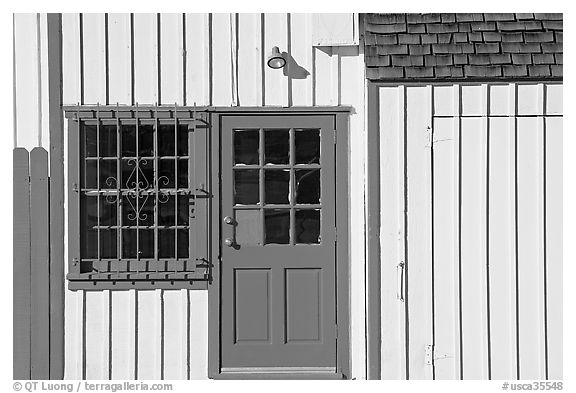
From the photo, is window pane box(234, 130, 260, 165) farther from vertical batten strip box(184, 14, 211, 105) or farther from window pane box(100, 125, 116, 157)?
window pane box(100, 125, 116, 157)

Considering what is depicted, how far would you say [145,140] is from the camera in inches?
174

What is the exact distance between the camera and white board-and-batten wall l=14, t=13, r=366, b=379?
4375mm

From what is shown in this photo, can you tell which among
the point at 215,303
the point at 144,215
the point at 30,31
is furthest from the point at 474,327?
the point at 30,31

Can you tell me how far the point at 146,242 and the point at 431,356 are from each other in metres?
2.34

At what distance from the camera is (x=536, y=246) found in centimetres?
435

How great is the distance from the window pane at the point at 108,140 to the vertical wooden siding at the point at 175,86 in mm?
209

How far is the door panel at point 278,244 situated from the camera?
4.42 metres

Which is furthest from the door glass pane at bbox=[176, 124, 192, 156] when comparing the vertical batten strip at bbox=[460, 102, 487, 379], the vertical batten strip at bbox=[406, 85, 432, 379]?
the vertical batten strip at bbox=[460, 102, 487, 379]

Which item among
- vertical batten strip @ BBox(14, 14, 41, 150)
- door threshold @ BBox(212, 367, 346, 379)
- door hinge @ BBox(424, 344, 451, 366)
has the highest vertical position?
vertical batten strip @ BBox(14, 14, 41, 150)

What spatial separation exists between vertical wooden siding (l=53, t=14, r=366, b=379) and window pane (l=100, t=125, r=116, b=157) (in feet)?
0.69

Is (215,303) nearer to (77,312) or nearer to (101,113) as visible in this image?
(77,312)

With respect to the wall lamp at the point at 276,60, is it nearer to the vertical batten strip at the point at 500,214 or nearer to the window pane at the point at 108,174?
the window pane at the point at 108,174

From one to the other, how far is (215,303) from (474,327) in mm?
1978
